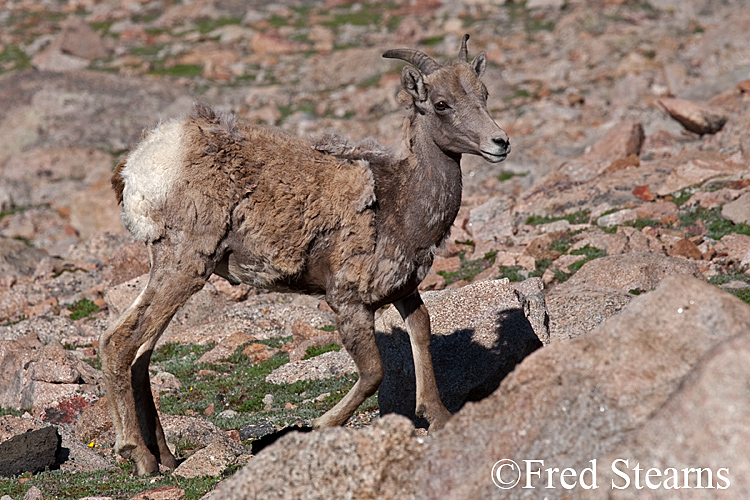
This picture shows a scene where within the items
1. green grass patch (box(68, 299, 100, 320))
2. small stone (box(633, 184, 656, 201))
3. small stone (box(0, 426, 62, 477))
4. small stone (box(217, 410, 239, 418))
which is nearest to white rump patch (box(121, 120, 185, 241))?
small stone (box(0, 426, 62, 477))

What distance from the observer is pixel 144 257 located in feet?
55.6

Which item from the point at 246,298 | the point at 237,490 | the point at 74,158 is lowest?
the point at 74,158

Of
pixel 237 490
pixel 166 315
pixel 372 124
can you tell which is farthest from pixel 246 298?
pixel 372 124

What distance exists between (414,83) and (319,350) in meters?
5.98

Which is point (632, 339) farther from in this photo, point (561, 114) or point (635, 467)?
point (561, 114)

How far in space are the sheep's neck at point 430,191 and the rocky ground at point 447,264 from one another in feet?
6.33

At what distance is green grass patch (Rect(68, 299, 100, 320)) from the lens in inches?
638

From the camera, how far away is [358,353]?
24.9 feet

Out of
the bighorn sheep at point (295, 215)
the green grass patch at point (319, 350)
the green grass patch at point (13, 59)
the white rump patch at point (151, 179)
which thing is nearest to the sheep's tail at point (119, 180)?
the bighorn sheep at point (295, 215)

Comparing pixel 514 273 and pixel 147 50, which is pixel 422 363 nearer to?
pixel 514 273

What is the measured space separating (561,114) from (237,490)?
24737 millimetres

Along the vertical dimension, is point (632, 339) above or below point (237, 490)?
above

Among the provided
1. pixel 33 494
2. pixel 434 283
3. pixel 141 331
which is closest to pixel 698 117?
pixel 434 283

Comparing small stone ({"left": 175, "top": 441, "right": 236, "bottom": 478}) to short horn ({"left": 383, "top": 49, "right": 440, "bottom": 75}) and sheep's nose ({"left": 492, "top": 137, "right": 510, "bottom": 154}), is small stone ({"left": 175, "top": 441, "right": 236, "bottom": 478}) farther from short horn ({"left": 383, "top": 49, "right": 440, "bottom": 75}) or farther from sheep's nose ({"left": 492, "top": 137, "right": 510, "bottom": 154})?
short horn ({"left": 383, "top": 49, "right": 440, "bottom": 75})
